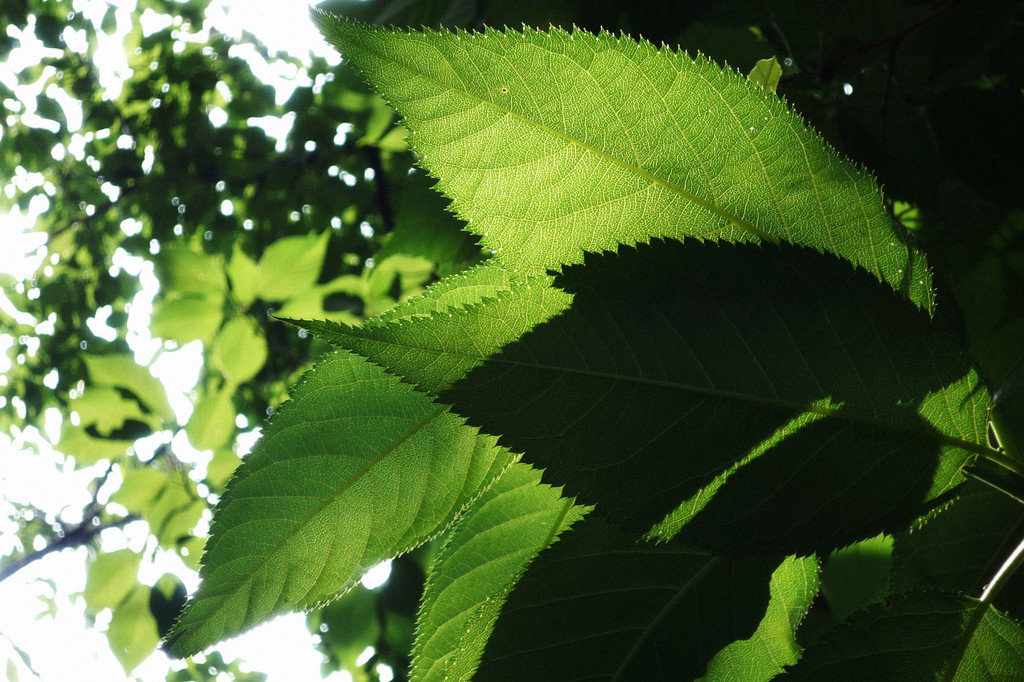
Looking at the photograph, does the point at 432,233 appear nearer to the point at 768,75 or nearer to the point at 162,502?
the point at 768,75

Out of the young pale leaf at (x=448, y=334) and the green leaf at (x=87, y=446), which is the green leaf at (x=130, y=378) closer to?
the green leaf at (x=87, y=446)

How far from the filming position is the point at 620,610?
485mm

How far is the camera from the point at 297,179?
100 inches

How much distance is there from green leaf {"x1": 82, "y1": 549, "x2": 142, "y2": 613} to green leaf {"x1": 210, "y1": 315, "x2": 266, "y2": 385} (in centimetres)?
51

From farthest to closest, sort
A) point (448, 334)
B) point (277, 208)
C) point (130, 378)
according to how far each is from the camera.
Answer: point (277, 208) → point (130, 378) → point (448, 334)

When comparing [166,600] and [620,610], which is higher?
[620,610]

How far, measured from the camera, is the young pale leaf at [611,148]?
0.43 m

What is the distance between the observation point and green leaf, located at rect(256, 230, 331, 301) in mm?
1793

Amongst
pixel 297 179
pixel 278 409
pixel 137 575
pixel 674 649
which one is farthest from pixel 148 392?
pixel 674 649

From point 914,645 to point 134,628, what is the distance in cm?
184

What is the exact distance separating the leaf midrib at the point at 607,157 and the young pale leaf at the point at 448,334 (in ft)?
0.31

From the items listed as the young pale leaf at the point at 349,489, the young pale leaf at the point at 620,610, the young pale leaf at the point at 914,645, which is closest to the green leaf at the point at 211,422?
the young pale leaf at the point at 349,489

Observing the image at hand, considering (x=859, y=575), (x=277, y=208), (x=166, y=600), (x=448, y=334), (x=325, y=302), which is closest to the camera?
(x=448, y=334)

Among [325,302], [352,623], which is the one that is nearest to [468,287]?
[352,623]
